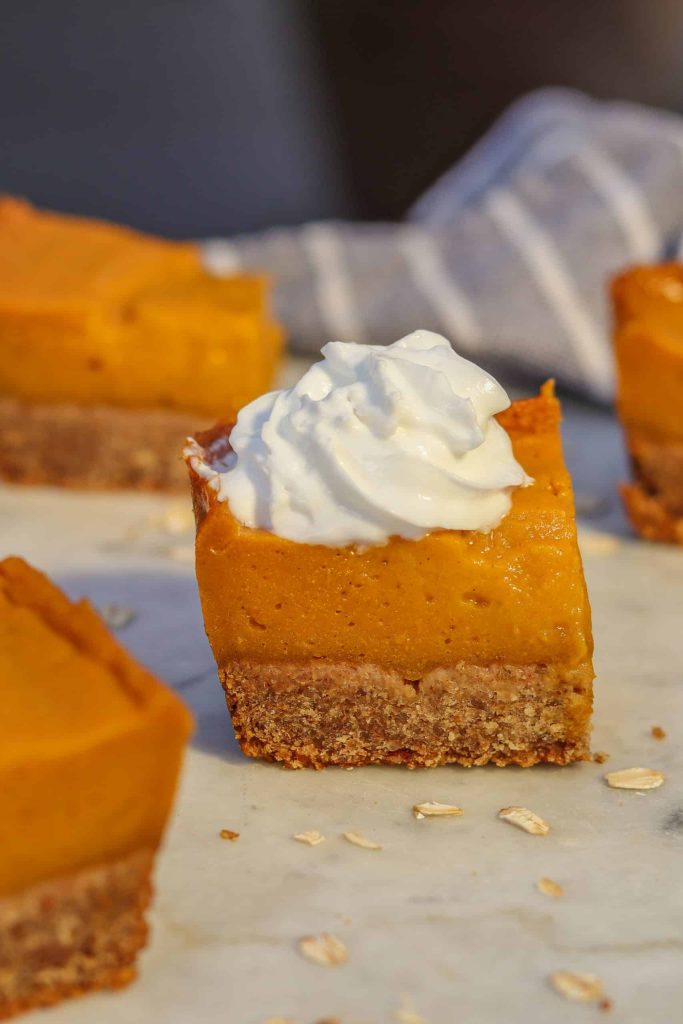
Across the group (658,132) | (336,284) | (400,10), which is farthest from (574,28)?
(336,284)

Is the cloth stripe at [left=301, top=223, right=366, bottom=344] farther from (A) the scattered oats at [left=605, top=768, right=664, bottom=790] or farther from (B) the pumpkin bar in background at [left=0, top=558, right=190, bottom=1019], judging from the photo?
(B) the pumpkin bar in background at [left=0, top=558, right=190, bottom=1019]

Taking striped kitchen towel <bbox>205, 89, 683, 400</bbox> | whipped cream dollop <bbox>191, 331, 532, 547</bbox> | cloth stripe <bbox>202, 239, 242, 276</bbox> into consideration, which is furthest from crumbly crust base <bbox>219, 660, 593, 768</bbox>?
cloth stripe <bbox>202, 239, 242, 276</bbox>

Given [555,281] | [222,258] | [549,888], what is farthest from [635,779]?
[222,258]

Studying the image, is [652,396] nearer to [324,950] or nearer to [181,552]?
[181,552]

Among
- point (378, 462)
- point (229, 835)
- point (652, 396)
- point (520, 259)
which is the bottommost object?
point (229, 835)

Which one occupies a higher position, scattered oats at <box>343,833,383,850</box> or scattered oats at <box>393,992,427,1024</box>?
scattered oats at <box>393,992,427,1024</box>

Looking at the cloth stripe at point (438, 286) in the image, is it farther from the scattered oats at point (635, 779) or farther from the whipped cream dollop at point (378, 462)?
the scattered oats at point (635, 779)
